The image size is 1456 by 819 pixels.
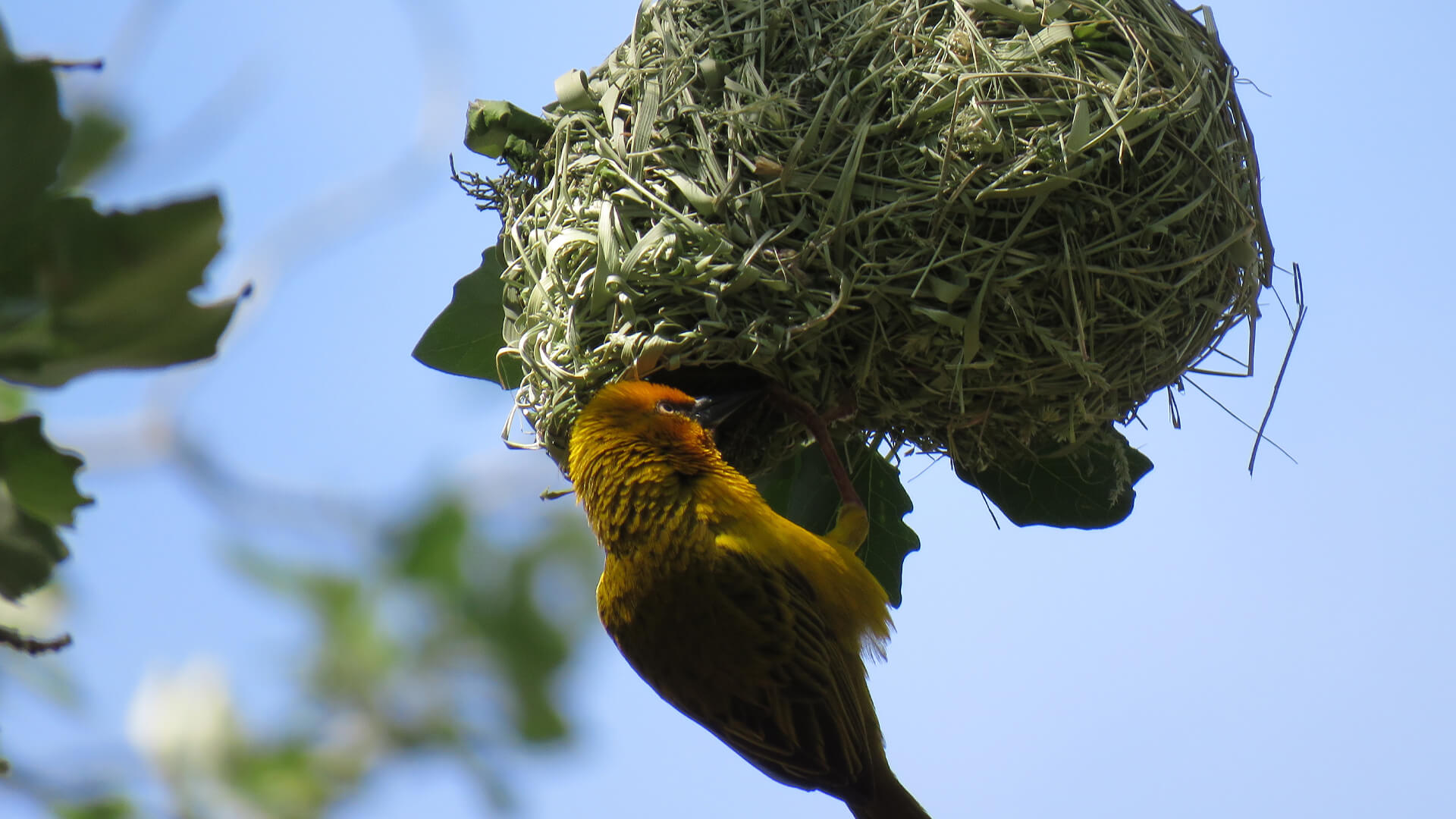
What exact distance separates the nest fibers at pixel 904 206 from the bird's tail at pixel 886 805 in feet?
2.76

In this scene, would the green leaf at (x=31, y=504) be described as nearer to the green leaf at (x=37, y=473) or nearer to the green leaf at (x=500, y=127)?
the green leaf at (x=37, y=473)

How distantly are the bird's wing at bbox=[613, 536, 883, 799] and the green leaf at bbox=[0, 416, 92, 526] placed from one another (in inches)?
57.2

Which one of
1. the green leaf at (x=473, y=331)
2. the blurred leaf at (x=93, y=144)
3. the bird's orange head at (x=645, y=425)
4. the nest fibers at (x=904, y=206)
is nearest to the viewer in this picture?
the blurred leaf at (x=93, y=144)

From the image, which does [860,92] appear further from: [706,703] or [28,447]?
[28,447]

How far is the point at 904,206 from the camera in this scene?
6.55 ft

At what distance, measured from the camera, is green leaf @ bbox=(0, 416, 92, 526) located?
3.06 feet

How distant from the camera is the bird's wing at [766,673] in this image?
92.9 inches

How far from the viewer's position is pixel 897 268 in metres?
2.00

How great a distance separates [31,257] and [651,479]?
58.5 inches

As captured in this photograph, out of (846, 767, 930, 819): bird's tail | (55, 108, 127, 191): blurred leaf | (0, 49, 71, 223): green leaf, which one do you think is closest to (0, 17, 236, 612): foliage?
(0, 49, 71, 223): green leaf

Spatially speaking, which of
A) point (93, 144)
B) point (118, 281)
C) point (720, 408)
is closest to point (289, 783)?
point (118, 281)

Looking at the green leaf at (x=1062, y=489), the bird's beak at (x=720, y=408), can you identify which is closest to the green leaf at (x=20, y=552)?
the bird's beak at (x=720, y=408)

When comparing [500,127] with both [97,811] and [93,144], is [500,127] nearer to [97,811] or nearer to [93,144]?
[93,144]

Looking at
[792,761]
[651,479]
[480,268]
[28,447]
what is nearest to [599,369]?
[651,479]
